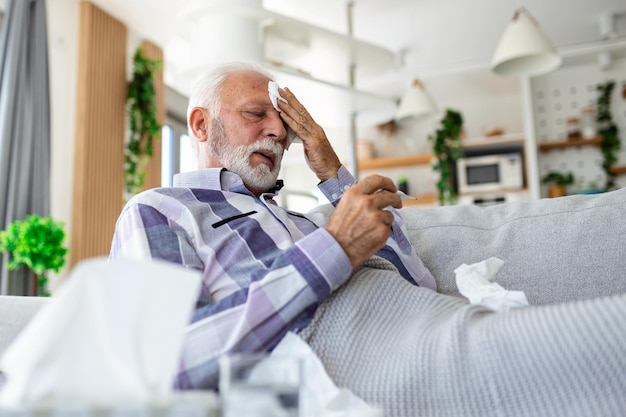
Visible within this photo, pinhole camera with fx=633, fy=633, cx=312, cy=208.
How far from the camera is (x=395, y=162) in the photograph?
746cm

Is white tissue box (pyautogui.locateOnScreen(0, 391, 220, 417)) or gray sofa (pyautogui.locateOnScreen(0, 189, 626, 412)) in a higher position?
gray sofa (pyautogui.locateOnScreen(0, 189, 626, 412))

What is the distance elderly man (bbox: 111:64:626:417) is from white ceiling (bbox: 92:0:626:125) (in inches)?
141

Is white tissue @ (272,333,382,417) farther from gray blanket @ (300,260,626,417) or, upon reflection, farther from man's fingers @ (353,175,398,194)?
man's fingers @ (353,175,398,194)

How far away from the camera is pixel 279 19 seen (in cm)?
380

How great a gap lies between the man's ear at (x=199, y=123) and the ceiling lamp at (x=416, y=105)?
11.6ft

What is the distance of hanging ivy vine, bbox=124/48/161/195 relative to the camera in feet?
18.4

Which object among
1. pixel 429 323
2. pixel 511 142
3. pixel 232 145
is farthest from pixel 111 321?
pixel 511 142

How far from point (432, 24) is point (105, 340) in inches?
226

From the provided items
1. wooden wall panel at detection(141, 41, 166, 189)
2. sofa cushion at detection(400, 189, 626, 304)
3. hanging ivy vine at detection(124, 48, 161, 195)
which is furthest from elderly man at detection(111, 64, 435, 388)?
wooden wall panel at detection(141, 41, 166, 189)

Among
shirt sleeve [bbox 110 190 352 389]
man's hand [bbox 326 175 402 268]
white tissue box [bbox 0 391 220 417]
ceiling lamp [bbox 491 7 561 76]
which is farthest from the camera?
ceiling lamp [bbox 491 7 561 76]

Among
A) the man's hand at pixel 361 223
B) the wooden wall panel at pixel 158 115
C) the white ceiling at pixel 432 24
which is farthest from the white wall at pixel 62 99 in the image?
the man's hand at pixel 361 223

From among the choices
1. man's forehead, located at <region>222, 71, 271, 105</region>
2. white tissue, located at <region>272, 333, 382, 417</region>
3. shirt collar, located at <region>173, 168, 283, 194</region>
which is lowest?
white tissue, located at <region>272, 333, 382, 417</region>

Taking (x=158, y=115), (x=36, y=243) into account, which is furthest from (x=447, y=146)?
(x=36, y=243)

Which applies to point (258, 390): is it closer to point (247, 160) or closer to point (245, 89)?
point (247, 160)
